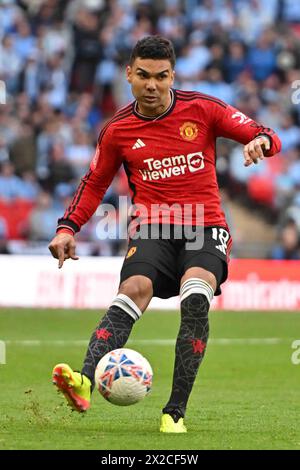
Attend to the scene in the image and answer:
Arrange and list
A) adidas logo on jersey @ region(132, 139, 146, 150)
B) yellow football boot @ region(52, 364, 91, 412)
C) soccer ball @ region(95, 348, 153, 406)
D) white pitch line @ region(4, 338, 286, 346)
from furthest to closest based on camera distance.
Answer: white pitch line @ region(4, 338, 286, 346) < adidas logo on jersey @ region(132, 139, 146, 150) < soccer ball @ region(95, 348, 153, 406) < yellow football boot @ region(52, 364, 91, 412)

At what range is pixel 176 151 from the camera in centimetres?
775

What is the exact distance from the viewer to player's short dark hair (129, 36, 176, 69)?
7551 millimetres

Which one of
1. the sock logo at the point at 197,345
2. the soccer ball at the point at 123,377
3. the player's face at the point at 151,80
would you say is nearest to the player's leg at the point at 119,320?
the soccer ball at the point at 123,377

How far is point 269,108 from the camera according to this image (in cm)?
2278

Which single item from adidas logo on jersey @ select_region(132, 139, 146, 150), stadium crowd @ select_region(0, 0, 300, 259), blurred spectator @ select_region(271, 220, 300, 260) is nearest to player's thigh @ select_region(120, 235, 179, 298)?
adidas logo on jersey @ select_region(132, 139, 146, 150)

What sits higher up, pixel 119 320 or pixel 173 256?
pixel 173 256

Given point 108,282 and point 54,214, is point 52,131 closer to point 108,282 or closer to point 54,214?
point 54,214

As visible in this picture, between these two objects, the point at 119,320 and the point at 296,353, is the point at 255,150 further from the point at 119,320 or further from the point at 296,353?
the point at 296,353

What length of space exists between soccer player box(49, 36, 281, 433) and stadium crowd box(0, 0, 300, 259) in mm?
12182

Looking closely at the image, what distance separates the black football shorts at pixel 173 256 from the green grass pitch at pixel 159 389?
0.97 m

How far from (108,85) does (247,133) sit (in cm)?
1567

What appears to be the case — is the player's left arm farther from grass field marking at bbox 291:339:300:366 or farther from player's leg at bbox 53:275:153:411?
grass field marking at bbox 291:339:300:366

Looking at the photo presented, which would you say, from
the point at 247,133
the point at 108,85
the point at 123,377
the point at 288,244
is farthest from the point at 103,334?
the point at 108,85
